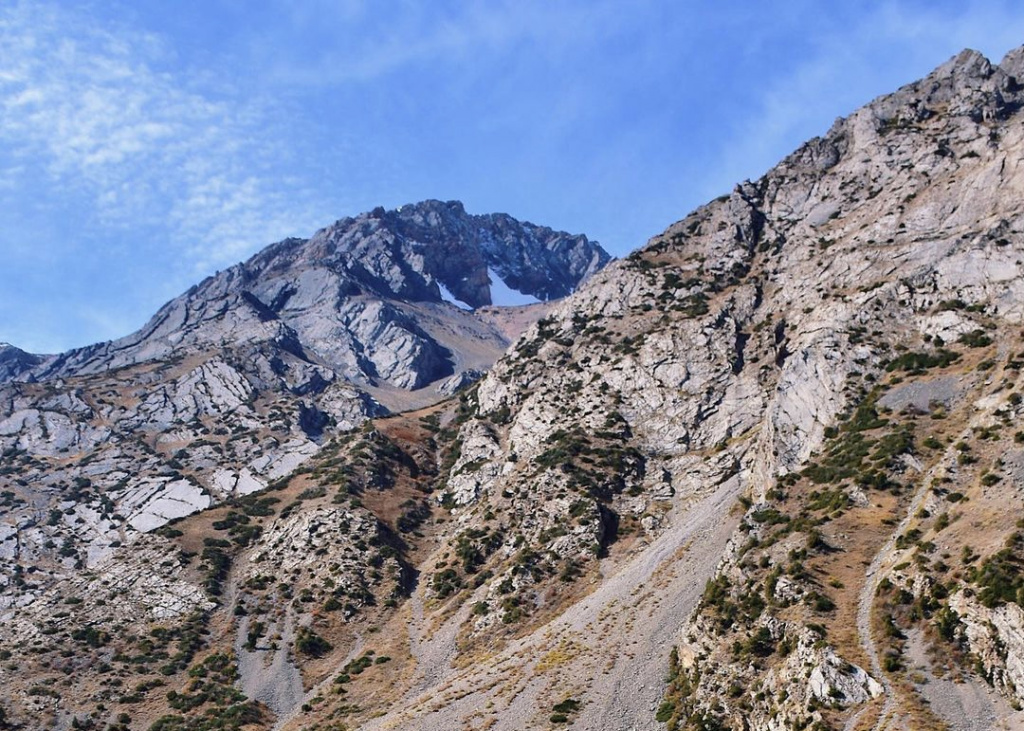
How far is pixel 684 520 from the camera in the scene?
84.0 meters

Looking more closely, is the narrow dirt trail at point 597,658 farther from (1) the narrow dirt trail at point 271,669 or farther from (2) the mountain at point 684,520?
(1) the narrow dirt trail at point 271,669

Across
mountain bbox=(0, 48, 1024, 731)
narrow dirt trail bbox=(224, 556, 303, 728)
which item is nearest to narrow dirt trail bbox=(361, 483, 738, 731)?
mountain bbox=(0, 48, 1024, 731)

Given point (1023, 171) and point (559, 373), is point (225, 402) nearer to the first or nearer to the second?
point (559, 373)

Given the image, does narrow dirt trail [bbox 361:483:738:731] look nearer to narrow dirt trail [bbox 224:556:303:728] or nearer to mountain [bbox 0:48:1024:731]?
mountain [bbox 0:48:1024:731]

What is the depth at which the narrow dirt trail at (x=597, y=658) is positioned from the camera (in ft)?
178

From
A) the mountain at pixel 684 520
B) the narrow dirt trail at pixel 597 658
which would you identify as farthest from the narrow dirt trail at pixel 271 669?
the narrow dirt trail at pixel 597 658

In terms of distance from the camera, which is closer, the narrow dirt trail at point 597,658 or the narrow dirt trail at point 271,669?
the narrow dirt trail at point 597,658

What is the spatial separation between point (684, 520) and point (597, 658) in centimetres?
2714

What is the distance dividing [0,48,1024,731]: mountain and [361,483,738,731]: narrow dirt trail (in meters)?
0.38

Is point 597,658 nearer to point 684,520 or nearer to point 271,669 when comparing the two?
point 684,520

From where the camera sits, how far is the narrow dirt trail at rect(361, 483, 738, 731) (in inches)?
2133

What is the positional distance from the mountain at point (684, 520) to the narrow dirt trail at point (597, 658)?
15.0 inches

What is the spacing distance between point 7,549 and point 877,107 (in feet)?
540

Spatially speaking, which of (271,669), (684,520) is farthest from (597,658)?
(271,669)
